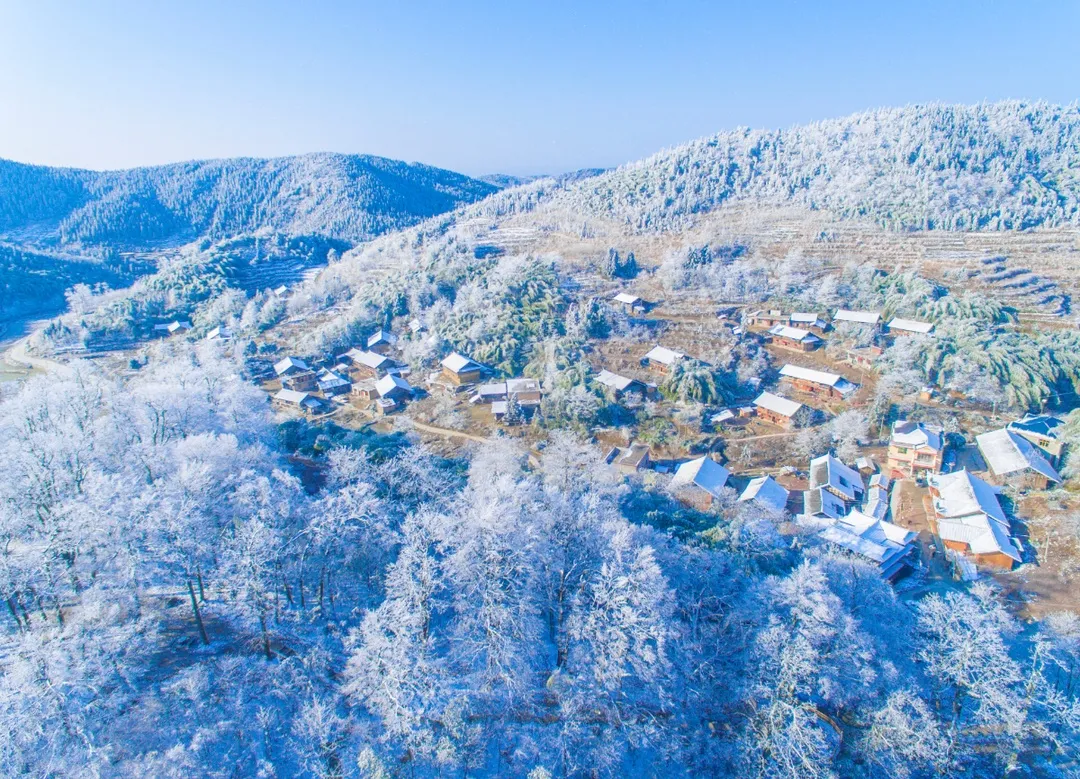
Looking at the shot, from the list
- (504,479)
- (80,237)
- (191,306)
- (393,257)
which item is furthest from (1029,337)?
(80,237)

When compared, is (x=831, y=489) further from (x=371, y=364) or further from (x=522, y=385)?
(x=371, y=364)

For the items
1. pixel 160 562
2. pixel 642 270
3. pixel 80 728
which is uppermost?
Result: pixel 642 270

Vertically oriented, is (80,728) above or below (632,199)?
below

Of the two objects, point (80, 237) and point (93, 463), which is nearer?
point (93, 463)

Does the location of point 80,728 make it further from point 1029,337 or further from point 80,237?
point 80,237

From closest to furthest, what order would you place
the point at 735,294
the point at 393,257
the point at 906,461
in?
the point at 906,461 < the point at 735,294 < the point at 393,257

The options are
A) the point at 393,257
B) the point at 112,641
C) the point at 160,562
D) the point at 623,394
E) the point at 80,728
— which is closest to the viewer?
the point at 80,728

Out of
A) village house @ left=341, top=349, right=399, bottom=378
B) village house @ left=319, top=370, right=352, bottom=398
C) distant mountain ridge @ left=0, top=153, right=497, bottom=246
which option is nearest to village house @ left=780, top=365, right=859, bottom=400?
village house @ left=341, top=349, right=399, bottom=378
